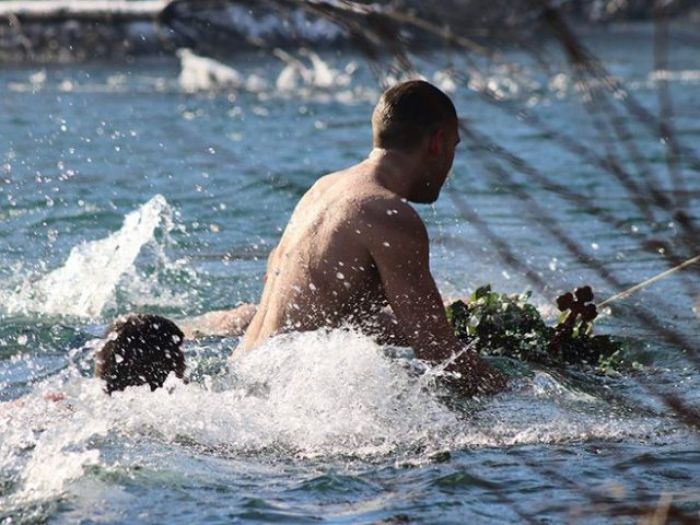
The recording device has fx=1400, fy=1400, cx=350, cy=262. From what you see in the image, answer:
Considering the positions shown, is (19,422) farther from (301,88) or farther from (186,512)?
(301,88)

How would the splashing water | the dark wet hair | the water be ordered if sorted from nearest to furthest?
the water
the dark wet hair
the splashing water

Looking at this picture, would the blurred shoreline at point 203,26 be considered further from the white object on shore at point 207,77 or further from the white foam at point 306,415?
the white foam at point 306,415

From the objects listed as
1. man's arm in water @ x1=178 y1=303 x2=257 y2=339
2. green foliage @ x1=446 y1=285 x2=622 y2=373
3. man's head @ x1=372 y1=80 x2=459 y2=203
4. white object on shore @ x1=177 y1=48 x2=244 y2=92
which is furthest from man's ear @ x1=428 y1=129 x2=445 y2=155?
white object on shore @ x1=177 y1=48 x2=244 y2=92

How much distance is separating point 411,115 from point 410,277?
0.67 meters

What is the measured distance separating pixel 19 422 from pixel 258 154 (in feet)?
31.5

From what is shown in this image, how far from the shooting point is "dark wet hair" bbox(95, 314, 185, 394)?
5.32m

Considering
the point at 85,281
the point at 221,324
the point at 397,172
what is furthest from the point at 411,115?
the point at 85,281

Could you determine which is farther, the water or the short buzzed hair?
the short buzzed hair

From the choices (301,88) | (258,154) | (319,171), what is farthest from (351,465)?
(301,88)

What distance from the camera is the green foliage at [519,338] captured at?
6496 mm

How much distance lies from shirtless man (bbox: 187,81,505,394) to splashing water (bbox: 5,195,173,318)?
7.33ft

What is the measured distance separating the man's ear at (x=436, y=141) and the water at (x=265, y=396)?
299 mm

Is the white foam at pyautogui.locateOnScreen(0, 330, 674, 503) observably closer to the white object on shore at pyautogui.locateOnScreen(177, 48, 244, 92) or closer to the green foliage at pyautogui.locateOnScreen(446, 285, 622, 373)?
the green foliage at pyautogui.locateOnScreen(446, 285, 622, 373)

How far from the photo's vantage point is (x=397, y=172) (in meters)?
5.63
